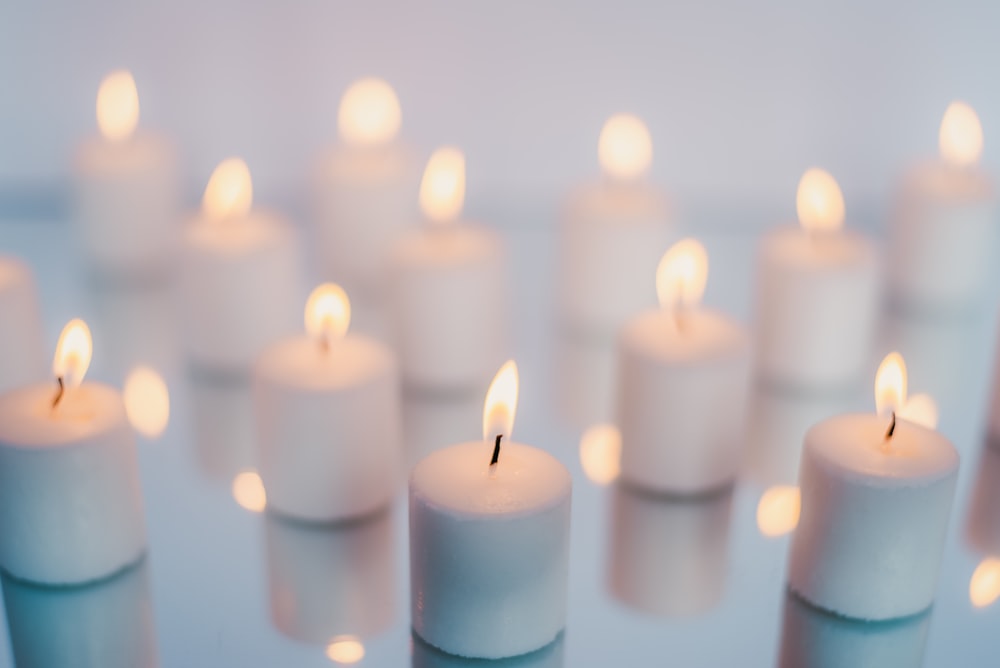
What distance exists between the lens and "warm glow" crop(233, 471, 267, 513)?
1.37 metres

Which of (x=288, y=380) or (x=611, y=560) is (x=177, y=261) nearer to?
(x=288, y=380)

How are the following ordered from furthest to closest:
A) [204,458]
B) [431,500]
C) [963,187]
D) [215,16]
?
1. [215,16]
2. [963,187]
3. [204,458]
4. [431,500]

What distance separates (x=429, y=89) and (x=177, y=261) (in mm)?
477

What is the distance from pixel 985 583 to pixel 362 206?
0.97 m

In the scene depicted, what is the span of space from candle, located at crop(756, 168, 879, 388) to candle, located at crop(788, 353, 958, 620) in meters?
0.39

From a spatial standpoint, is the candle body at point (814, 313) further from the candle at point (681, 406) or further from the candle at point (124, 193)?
the candle at point (124, 193)

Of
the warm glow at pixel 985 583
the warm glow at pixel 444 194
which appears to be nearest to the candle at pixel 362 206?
the warm glow at pixel 444 194

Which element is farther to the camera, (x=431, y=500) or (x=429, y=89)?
(x=429, y=89)

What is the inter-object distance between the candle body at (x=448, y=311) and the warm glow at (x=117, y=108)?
0.52m

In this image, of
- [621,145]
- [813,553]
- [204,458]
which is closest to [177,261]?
[204,458]

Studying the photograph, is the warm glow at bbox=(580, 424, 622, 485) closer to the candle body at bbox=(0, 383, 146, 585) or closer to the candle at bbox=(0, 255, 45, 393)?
the candle body at bbox=(0, 383, 146, 585)

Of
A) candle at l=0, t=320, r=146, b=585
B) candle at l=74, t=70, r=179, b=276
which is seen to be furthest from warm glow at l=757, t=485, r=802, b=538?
candle at l=74, t=70, r=179, b=276

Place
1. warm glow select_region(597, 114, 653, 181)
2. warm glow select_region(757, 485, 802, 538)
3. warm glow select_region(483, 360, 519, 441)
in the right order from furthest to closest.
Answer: warm glow select_region(597, 114, 653, 181) < warm glow select_region(757, 485, 802, 538) < warm glow select_region(483, 360, 519, 441)

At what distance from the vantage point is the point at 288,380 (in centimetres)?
131
